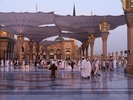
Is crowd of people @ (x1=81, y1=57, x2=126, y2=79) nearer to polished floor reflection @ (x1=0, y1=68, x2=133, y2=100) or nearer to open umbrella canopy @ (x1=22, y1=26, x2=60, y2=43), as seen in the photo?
polished floor reflection @ (x1=0, y1=68, x2=133, y2=100)

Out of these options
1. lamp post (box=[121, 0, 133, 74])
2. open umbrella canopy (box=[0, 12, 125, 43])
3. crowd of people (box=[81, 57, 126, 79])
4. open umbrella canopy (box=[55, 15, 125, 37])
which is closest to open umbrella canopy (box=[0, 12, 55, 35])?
open umbrella canopy (box=[0, 12, 125, 43])

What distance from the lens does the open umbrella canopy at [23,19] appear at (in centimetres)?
4178

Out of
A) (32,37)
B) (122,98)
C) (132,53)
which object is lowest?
(122,98)

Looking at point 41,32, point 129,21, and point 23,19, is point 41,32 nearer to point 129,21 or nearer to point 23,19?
point 23,19

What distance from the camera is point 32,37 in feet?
195

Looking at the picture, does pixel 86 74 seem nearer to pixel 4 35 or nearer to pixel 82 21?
pixel 82 21

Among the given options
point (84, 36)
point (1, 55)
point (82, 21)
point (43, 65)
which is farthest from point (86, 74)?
point (1, 55)

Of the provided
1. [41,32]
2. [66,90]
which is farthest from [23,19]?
[66,90]

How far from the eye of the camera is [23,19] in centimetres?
4297

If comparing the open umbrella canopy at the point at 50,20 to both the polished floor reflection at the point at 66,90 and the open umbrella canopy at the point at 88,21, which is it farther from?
the polished floor reflection at the point at 66,90

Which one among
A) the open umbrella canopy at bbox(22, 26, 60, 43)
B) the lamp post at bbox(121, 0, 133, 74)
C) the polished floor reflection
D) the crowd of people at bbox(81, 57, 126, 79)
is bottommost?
the polished floor reflection

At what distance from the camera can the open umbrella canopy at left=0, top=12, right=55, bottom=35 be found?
41.8 m

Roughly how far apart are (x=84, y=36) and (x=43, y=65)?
2153 cm

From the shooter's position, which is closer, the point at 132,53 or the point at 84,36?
the point at 132,53
